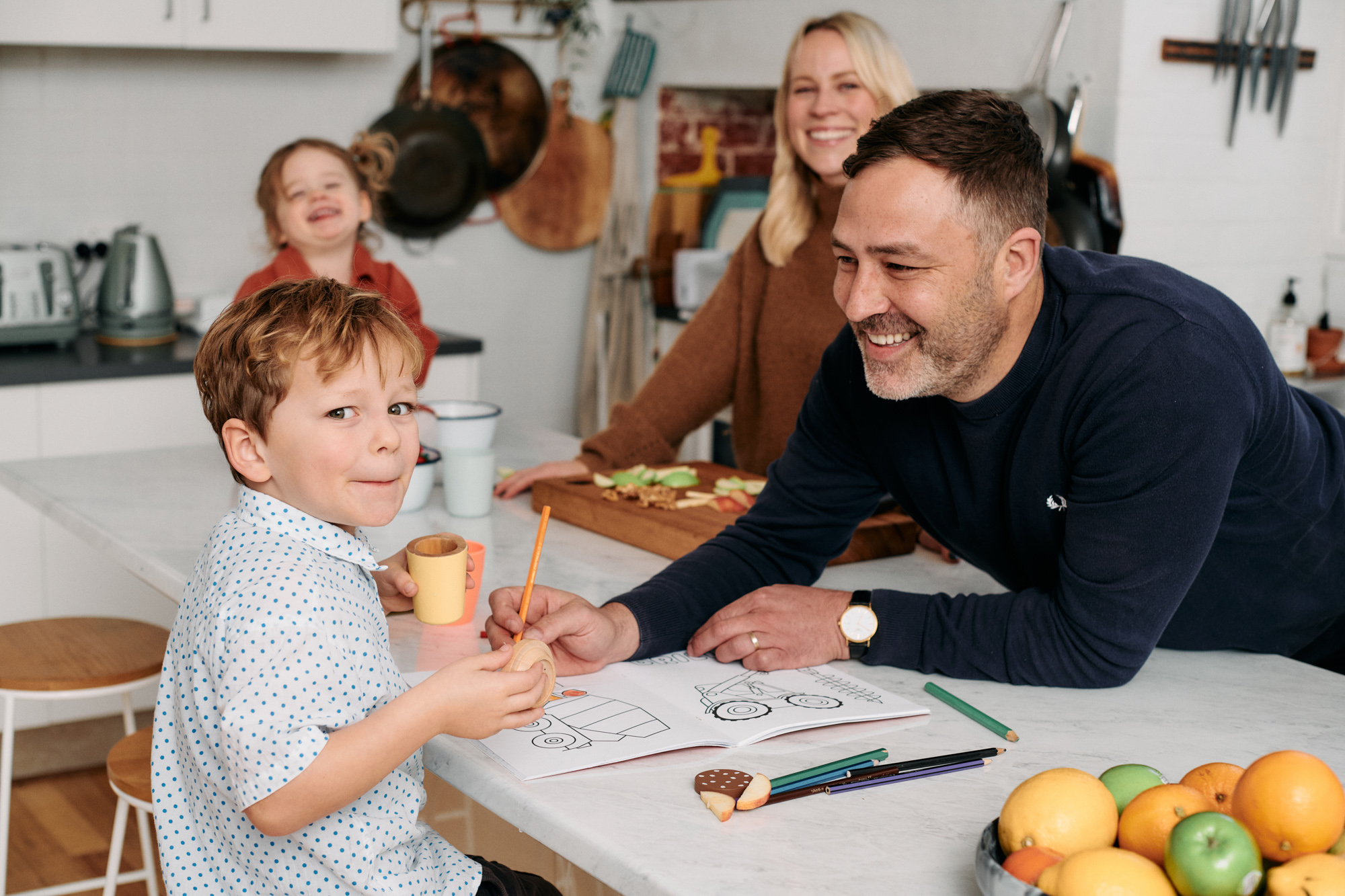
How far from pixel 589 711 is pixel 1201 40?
245 cm

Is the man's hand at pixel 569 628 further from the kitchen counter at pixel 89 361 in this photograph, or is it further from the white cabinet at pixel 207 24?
the white cabinet at pixel 207 24

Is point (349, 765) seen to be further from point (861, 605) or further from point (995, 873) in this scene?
point (861, 605)

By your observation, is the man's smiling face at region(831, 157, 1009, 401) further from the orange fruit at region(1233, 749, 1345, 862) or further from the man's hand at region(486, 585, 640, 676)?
the orange fruit at region(1233, 749, 1345, 862)

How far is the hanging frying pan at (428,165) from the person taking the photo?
4.12 m

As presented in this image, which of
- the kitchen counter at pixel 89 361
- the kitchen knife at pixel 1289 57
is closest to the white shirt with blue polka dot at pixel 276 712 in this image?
the kitchen counter at pixel 89 361

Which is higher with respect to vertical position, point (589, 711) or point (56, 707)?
point (589, 711)

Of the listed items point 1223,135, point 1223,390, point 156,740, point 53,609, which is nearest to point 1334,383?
point 1223,135

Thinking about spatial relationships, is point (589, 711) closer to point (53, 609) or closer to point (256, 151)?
point (53, 609)

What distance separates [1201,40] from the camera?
9.83 ft

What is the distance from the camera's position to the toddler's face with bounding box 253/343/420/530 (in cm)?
114

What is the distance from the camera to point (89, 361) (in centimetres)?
321

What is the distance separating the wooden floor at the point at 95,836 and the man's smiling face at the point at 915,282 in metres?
0.75

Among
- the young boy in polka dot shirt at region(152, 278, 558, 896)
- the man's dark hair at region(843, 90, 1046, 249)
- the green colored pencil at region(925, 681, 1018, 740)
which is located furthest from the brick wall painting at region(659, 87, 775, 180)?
the young boy in polka dot shirt at region(152, 278, 558, 896)

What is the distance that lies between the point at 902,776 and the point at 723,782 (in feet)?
0.55
